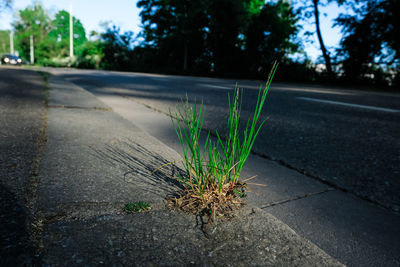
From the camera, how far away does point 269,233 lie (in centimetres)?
80

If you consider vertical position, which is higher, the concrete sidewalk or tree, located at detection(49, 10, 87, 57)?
tree, located at detection(49, 10, 87, 57)

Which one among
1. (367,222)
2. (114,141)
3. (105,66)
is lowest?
(367,222)

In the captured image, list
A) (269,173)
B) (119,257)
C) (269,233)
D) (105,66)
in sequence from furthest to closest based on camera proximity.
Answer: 1. (105,66)
2. (269,173)
3. (269,233)
4. (119,257)

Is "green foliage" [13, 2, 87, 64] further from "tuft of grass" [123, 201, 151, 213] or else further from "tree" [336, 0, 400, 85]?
"tuft of grass" [123, 201, 151, 213]

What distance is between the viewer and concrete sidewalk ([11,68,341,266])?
66cm

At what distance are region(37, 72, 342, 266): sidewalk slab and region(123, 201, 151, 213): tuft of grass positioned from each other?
0.02 metres

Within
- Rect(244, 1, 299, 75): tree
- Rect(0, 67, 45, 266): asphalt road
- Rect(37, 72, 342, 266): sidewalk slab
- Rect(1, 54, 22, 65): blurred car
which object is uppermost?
Rect(244, 1, 299, 75): tree

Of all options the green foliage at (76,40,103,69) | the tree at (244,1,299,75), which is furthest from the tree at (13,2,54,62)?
the tree at (244,1,299,75)

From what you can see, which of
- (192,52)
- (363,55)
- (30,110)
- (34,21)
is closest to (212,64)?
(192,52)

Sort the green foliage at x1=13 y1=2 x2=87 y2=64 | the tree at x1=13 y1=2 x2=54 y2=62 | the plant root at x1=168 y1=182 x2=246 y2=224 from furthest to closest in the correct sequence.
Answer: the tree at x1=13 y1=2 x2=54 y2=62
the green foliage at x1=13 y1=2 x2=87 y2=64
the plant root at x1=168 y1=182 x2=246 y2=224

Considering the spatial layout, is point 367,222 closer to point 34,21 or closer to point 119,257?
point 119,257

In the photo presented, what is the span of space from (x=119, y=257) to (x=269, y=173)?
957mm

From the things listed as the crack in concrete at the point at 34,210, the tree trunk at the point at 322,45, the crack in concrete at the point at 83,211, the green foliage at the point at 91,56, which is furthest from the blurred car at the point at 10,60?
the crack in concrete at the point at 83,211

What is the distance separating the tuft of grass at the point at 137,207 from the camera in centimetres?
86
